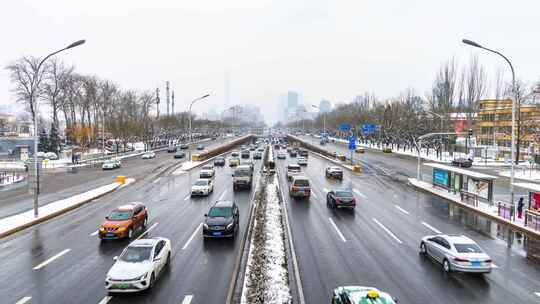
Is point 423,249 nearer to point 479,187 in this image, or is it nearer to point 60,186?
point 479,187

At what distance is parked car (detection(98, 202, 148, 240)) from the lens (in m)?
18.8

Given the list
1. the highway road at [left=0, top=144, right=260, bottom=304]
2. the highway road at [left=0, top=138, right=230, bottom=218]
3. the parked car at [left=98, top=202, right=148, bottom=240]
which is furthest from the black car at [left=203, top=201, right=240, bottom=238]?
the highway road at [left=0, top=138, right=230, bottom=218]

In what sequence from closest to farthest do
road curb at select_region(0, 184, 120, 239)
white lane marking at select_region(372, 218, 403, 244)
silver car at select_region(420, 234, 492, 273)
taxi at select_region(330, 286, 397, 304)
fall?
taxi at select_region(330, 286, 397, 304)
silver car at select_region(420, 234, 492, 273)
white lane marking at select_region(372, 218, 403, 244)
road curb at select_region(0, 184, 120, 239)

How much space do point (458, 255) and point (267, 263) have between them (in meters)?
7.55

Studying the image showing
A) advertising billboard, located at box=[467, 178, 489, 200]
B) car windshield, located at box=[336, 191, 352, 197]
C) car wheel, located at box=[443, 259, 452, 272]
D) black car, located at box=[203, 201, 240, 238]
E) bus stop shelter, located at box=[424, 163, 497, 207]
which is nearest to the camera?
car wheel, located at box=[443, 259, 452, 272]

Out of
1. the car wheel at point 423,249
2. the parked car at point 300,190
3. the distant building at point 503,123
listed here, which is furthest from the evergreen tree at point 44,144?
the distant building at point 503,123

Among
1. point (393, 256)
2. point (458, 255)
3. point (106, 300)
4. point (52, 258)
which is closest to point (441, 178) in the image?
point (393, 256)

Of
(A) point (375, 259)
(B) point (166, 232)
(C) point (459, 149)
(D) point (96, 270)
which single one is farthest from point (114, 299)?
(C) point (459, 149)

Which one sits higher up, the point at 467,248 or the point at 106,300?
the point at 467,248

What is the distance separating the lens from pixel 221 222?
19.0m

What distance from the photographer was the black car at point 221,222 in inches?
738

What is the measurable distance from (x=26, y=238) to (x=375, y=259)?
1814 cm

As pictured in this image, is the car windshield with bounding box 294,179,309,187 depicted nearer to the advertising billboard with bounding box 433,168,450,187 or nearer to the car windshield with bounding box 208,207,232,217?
the car windshield with bounding box 208,207,232,217

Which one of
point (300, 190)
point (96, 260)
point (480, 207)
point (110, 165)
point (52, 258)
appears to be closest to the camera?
point (96, 260)
